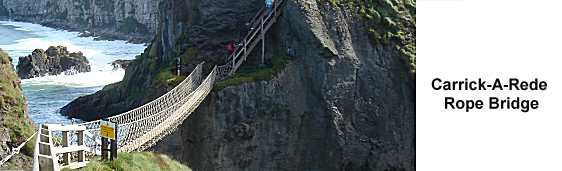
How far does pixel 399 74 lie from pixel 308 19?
3897 millimetres

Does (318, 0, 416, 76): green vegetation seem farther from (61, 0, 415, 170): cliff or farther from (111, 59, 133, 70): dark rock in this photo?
(111, 59, 133, 70): dark rock

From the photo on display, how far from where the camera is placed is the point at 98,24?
11619 cm

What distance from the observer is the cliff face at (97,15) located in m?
101

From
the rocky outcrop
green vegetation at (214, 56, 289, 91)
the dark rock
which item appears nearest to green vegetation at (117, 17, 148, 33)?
the dark rock

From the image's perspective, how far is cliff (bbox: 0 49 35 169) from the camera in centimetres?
1905

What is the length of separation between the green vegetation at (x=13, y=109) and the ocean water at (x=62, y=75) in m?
17.2

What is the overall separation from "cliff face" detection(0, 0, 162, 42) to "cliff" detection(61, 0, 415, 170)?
202 feet

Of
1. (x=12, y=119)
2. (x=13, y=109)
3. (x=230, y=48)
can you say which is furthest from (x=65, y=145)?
(x=230, y=48)

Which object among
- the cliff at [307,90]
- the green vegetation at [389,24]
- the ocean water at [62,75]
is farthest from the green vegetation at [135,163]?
the ocean water at [62,75]

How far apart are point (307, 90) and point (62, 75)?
131 feet

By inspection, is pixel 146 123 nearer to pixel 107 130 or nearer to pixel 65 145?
pixel 107 130

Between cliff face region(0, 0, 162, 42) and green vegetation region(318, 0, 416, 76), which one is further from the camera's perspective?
cliff face region(0, 0, 162, 42)

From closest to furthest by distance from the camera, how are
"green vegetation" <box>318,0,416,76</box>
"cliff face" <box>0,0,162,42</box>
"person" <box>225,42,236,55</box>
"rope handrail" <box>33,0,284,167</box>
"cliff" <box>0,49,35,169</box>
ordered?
"rope handrail" <box>33,0,284,167</box>
"cliff" <box>0,49,35,169</box>
"person" <box>225,42,236,55</box>
"green vegetation" <box>318,0,416,76</box>
"cliff face" <box>0,0,162,42</box>

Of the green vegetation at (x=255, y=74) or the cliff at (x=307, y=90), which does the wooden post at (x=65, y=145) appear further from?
the green vegetation at (x=255, y=74)
